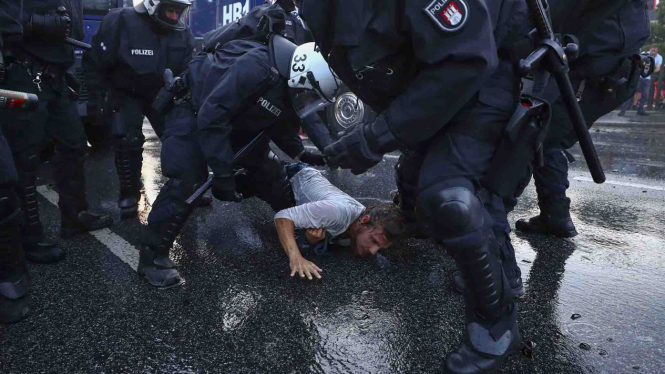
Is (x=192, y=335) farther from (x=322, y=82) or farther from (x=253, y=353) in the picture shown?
(x=322, y=82)

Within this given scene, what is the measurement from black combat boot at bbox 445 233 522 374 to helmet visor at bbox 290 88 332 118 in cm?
141

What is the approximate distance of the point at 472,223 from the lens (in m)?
1.85

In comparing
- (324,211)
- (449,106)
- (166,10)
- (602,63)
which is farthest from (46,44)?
(602,63)

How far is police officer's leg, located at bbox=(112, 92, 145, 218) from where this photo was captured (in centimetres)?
441

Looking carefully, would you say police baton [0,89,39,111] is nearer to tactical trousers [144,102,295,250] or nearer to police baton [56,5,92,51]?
tactical trousers [144,102,295,250]

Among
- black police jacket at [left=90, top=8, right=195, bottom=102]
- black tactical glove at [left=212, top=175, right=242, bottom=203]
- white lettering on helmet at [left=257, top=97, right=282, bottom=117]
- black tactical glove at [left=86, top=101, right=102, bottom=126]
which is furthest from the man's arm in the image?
black tactical glove at [left=86, top=101, right=102, bottom=126]

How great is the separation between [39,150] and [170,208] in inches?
45.3

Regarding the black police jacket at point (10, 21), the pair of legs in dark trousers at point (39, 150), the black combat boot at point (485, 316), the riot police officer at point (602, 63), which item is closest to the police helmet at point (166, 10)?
the pair of legs in dark trousers at point (39, 150)

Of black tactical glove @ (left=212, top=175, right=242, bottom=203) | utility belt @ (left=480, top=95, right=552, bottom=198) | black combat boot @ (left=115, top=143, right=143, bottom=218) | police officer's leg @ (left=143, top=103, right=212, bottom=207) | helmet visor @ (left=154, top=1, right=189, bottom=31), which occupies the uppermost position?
utility belt @ (left=480, top=95, right=552, bottom=198)

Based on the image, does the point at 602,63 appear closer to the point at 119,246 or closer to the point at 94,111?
the point at 119,246

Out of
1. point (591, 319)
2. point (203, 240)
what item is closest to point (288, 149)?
point (203, 240)

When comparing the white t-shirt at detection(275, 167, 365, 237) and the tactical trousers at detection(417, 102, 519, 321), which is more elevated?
the tactical trousers at detection(417, 102, 519, 321)

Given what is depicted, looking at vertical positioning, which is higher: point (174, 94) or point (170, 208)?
point (174, 94)

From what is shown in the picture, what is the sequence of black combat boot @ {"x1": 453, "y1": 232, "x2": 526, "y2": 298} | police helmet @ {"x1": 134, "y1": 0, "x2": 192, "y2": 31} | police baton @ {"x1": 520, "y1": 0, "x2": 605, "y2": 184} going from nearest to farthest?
1. police baton @ {"x1": 520, "y1": 0, "x2": 605, "y2": 184}
2. black combat boot @ {"x1": 453, "y1": 232, "x2": 526, "y2": 298}
3. police helmet @ {"x1": 134, "y1": 0, "x2": 192, "y2": 31}
